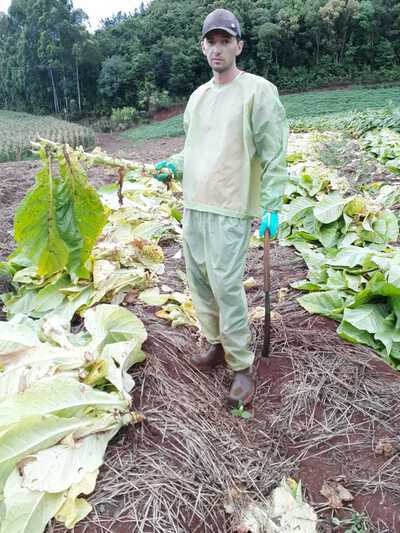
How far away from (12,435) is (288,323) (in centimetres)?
169

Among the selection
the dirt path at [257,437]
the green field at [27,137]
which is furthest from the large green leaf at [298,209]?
the green field at [27,137]

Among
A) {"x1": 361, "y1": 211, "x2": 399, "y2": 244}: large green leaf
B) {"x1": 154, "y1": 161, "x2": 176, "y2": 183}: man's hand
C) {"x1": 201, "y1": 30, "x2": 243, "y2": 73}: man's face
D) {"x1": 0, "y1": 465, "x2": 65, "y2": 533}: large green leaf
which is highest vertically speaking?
{"x1": 201, "y1": 30, "x2": 243, "y2": 73}: man's face

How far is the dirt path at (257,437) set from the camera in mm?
1659

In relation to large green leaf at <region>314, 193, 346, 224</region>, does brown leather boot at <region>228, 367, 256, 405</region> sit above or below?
below

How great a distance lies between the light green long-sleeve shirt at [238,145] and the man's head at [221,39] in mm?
86

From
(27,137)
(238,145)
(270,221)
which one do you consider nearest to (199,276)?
(270,221)

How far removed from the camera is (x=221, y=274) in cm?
206

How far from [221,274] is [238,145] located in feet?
1.80

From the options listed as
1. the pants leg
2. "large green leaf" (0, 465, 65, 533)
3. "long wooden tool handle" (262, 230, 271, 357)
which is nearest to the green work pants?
the pants leg

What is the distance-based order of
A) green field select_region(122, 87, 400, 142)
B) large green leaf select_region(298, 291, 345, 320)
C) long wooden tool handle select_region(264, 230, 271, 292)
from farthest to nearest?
green field select_region(122, 87, 400, 142) < large green leaf select_region(298, 291, 345, 320) < long wooden tool handle select_region(264, 230, 271, 292)

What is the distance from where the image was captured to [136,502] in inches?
64.6

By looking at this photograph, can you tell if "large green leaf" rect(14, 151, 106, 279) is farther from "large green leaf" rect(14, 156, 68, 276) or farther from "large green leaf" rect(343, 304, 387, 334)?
"large green leaf" rect(343, 304, 387, 334)

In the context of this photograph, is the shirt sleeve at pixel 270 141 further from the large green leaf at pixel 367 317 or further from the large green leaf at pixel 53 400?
the large green leaf at pixel 53 400

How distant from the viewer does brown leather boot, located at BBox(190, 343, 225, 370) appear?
2.40 m
